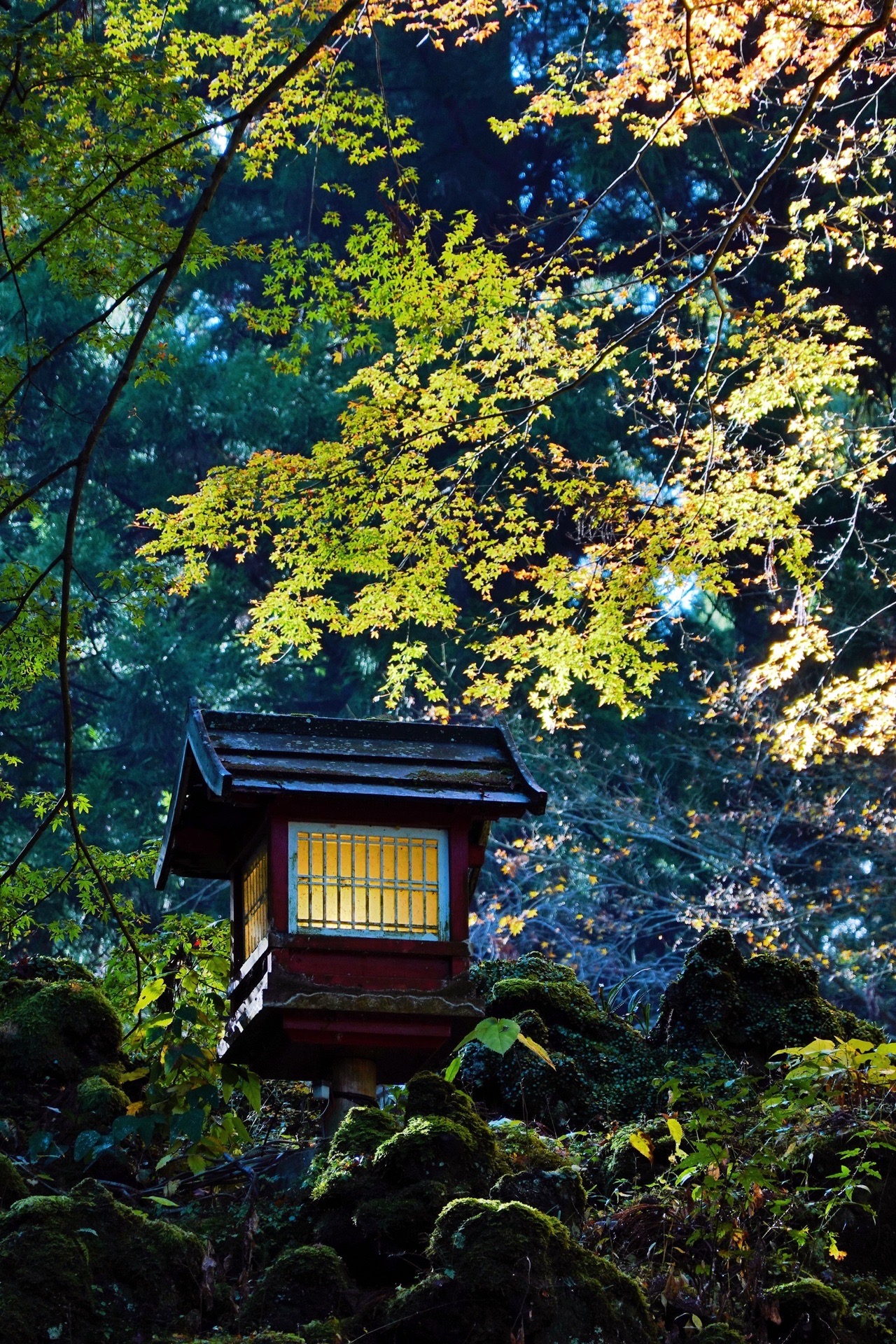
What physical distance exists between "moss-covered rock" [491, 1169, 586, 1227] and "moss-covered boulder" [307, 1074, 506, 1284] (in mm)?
186

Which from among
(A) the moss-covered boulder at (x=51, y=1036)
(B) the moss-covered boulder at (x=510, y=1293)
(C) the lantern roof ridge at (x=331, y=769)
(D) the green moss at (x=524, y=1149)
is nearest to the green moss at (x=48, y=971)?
(A) the moss-covered boulder at (x=51, y=1036)

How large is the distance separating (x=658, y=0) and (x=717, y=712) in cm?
778

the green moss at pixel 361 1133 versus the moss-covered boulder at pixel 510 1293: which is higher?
the green moss at pixel 361 1133

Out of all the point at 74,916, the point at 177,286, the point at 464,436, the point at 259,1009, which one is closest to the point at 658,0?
the point at 464,436

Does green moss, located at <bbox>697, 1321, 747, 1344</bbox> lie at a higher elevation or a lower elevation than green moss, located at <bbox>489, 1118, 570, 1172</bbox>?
lower

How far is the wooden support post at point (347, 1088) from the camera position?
5723 millimetres

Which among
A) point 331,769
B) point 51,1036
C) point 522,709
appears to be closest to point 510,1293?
point 331,769

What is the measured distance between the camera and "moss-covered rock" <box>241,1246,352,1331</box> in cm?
443

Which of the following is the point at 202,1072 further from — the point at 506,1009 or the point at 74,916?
the point at 74,916

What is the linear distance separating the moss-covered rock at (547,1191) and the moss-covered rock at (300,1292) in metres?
0.56

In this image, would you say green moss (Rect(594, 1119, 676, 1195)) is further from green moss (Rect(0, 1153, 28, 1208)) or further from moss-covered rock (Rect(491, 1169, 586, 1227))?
green moss (Rect(0, 1153, 28, 1208))

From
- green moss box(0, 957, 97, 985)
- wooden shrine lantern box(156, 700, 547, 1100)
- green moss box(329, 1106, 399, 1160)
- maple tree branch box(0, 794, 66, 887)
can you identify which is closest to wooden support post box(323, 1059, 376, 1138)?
wooden shrine lantern box(156, 700, 547, 1100)

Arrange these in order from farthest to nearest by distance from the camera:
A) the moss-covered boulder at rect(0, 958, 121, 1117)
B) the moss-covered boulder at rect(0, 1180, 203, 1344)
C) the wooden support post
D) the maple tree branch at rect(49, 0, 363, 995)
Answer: the moss-covered boulder at rect(0, 958, 121, 1117) → the wooden support post → the moss-covered boulder at rect(0, 1180, 203, 1344) → the maple tree branch at rect(49, 0, 363, 995)

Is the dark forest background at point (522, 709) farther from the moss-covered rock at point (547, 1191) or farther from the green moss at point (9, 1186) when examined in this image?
the green moss at point (9, 1186)
